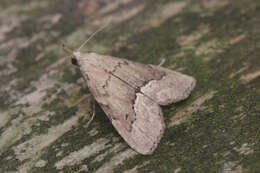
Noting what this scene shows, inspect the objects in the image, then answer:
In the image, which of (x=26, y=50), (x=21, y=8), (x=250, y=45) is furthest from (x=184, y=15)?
(x=21, y=8)

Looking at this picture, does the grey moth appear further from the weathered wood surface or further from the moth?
the weathered wood surface

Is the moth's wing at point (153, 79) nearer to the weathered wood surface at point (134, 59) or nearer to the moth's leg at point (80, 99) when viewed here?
the weathered wood surface at point (134, 59)

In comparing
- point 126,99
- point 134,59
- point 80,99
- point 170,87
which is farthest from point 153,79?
point 80,99

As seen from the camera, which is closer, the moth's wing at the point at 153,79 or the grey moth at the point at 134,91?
the grey moth at the point at 134,91

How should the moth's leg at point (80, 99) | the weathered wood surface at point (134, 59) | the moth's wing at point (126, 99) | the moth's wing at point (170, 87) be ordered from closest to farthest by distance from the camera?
the weathered wood surface at point (134, 59), the moth's wing at point (126, 99), the moth's wing at point (170, 87), the moth's leg at point (80, 99)

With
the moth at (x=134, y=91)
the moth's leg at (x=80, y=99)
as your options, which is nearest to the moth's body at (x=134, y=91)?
the moth at (x=134, y=91)

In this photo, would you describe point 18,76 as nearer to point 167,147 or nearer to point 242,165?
point 167,147

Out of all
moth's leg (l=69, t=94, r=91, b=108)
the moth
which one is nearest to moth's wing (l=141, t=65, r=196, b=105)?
the moth

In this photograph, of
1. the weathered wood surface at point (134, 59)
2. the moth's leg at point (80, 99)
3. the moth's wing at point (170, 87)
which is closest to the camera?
the weathered wood surface at point (134, 59)
